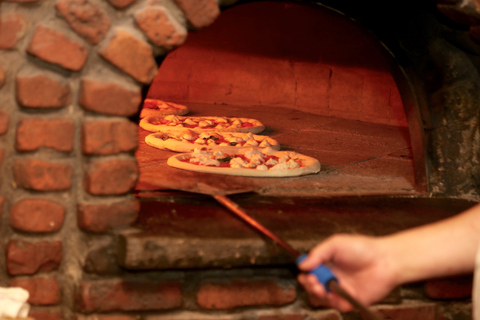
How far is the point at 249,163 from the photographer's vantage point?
7.47 ft

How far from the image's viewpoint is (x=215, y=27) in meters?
3.90

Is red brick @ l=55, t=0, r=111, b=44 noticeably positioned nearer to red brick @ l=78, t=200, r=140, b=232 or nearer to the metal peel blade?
red brick @ l=78, t=200, r=140, b=232

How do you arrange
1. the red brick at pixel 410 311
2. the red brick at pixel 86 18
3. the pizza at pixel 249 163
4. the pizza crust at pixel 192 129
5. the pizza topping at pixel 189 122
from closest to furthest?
the red brick at pixel 86 18 < the red brick at pixel 410 311 < the pizza at pixel 249 163 < the pizza crust at pixel 192 129 < the pizza topping at pixel 189 122

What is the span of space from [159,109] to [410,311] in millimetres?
2139

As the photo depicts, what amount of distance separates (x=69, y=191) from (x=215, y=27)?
2569 mm

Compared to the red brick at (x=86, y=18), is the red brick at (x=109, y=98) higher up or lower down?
lower down

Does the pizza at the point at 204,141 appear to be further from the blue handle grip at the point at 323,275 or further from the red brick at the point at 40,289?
the blue handle grip at the point at 323,275

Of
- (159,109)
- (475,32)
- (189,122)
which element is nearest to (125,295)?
(475,32)

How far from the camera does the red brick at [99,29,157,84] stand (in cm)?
147

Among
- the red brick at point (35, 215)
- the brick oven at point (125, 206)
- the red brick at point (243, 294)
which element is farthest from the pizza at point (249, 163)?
the red brick at point (35, 215)

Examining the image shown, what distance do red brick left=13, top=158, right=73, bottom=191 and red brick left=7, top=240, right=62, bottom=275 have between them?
0.15 metres

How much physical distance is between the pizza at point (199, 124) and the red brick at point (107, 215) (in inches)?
52.9

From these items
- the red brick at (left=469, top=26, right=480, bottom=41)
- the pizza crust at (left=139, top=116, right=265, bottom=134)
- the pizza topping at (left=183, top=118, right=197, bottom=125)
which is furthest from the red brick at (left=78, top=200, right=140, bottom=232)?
the pizza topping at (left=183, top=118, right=197, bottom=125)

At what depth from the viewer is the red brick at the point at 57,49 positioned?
144 cm
